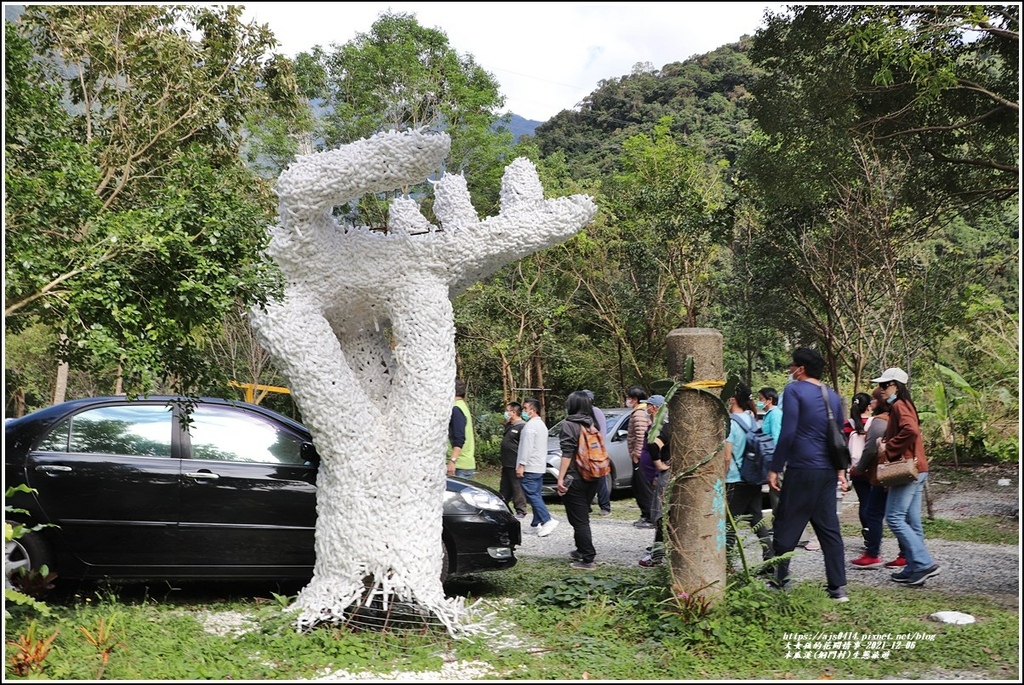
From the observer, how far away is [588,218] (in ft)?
21.2

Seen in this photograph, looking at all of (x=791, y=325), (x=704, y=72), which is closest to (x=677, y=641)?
(x=791, y=325)

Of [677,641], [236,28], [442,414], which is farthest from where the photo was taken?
[236,28]

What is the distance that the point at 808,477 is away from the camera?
601cm

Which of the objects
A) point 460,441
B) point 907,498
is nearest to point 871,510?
point 907,498

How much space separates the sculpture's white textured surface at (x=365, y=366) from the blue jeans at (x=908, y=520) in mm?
3550

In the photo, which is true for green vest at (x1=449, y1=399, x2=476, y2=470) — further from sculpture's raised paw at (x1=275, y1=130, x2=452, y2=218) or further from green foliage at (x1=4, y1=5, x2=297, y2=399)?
sculpture's raised paw at (x1=275, y1=130, x2=452, y2=218)

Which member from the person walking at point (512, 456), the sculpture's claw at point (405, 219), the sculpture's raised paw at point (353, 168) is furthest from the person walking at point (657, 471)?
the sculpture's raised paw at point (353, 168)

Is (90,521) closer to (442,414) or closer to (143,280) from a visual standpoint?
(143,280)

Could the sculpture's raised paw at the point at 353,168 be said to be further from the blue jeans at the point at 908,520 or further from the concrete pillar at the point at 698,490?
the blue jeans at the point at 908,520

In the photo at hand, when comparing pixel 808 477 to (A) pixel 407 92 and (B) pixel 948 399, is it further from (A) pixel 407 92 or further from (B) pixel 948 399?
(A) pixel 407 92

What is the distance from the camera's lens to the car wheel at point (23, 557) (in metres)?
5.87

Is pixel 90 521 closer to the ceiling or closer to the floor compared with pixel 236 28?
closer to the floor

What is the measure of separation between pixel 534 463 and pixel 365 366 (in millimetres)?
3643

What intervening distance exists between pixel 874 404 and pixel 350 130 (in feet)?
49.5
